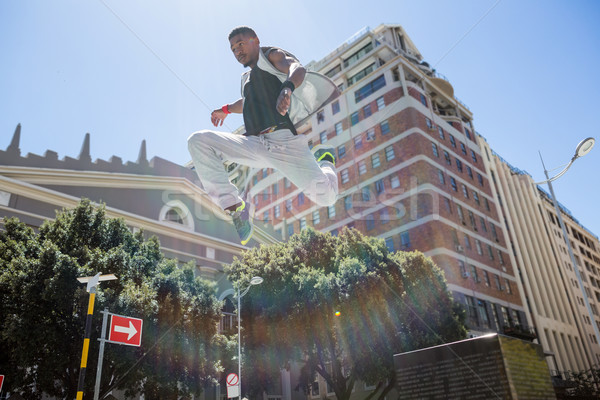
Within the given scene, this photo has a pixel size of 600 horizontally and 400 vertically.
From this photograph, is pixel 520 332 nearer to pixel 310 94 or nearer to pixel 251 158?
pixel 310 94

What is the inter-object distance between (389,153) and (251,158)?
35828mm

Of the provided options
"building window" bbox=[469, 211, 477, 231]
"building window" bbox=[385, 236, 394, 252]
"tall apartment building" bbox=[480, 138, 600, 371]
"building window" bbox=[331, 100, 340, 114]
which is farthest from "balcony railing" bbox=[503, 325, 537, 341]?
"building window" bbox=[331, 100, 340, 114]

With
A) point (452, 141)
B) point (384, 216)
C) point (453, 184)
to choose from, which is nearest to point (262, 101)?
point (384, 216)

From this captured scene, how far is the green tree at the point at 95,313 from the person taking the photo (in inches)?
565

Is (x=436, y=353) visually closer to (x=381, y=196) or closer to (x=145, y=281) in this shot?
(x=145, y=281)

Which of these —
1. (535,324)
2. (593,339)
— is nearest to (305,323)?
(535,324)

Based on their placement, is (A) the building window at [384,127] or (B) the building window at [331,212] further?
(B) the building window at [331,212]

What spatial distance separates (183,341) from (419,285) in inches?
496

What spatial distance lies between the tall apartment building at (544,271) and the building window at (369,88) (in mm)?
14794

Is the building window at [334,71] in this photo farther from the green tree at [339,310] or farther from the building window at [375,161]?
the green tree at [339,310]

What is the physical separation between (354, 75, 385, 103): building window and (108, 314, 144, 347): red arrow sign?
34114 millimetres

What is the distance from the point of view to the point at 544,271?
48.6 m

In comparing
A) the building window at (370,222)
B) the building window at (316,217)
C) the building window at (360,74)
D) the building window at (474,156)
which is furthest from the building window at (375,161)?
the building window at (474,156)

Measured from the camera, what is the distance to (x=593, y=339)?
52938mm
